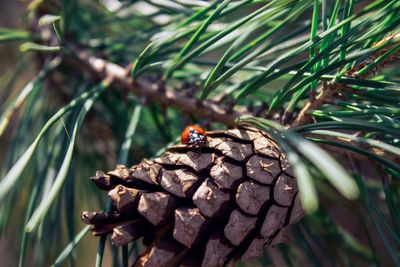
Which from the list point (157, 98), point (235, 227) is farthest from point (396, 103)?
point (157, 98)

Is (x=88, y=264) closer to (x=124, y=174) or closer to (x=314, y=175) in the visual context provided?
(x=314, y=175)

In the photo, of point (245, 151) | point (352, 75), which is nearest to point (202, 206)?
point (245, 151)

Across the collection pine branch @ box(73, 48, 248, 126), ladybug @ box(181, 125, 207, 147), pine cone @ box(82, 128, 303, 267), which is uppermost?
pine branch @ box(73, 48, 248, 126)

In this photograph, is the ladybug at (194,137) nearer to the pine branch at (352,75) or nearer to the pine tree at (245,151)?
the pine tree at (245,151)

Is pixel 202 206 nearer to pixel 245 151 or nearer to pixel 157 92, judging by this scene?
pixel 245 151

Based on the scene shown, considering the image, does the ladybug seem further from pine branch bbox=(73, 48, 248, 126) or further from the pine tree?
pine branch bbox=(73, 48, 248, 126)

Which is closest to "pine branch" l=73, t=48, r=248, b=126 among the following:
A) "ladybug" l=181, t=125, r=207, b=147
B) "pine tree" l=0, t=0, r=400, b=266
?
"pine tree" l=0, t=0, r=400, b=266
